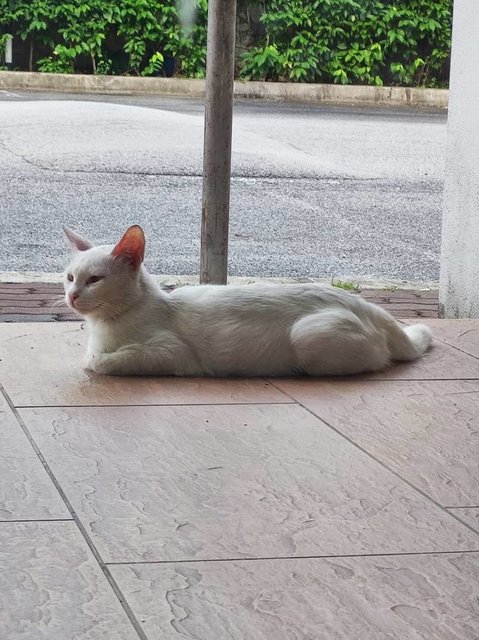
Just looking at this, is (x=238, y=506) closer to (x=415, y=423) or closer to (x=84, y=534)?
(x=84, y=534)

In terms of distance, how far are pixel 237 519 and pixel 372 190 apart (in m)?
7.06

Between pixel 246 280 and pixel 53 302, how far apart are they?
1.11 m

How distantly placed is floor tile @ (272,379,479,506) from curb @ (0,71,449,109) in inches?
423

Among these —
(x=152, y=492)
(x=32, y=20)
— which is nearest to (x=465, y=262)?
(x=152, y=492)

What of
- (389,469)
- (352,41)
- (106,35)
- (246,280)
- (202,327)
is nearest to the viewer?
(389,469)

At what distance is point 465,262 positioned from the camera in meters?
5.27

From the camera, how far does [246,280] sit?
601 cm

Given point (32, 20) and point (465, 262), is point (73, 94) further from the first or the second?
point (465, 262)

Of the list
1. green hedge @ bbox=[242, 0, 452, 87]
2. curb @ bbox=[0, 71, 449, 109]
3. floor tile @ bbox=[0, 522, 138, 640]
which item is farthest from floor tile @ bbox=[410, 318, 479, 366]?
green hedge @ bbox=[242, 0, 452, 87]

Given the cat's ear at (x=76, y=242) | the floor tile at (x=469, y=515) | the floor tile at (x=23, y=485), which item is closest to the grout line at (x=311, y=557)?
the floor tile at (x=469, y=515)

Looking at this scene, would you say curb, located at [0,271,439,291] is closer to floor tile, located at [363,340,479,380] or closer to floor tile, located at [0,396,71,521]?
floor tile, located at [363,340,479,380]

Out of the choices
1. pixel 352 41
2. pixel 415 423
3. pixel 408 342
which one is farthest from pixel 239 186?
pixel 352 41

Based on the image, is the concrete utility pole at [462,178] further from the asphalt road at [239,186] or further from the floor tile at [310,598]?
the floor tile at [310,598]

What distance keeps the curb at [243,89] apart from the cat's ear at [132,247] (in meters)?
10.4
